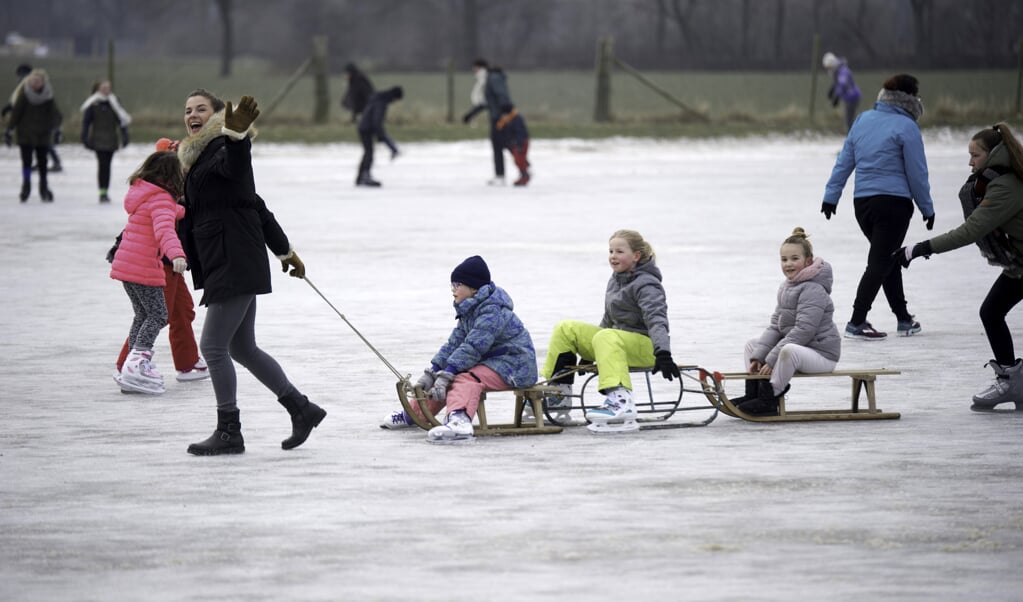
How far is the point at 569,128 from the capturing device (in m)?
33.8

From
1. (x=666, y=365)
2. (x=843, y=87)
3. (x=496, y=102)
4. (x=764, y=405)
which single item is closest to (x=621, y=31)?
(x=843, y=87)

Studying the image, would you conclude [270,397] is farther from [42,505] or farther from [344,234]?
[344,234]

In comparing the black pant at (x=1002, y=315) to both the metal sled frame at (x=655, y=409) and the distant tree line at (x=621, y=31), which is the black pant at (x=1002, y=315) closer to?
the metal sled frame at (x=655, y=409)

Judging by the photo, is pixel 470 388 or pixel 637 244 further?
pixel 637 244

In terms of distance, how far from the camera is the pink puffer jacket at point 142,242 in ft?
28.6

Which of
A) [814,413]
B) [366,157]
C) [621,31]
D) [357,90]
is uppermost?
[621,31]

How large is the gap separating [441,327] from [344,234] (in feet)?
21.5

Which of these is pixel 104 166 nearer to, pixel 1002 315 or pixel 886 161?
pixel 886 161

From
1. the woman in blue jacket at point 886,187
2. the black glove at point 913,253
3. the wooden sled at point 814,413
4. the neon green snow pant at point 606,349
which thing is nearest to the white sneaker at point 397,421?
the neon green snow pant at point 606,349

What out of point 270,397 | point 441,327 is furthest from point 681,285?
point 270,397

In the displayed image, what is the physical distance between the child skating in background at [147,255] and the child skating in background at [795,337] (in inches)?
122

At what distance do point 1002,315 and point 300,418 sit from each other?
3.68 m

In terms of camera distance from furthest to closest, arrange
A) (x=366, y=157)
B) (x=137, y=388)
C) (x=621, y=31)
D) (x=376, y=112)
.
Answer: (x=621, y=31), (x=376, y=112), (x=366, y=157), (x=137, y=388)

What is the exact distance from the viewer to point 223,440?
23.1 ft
